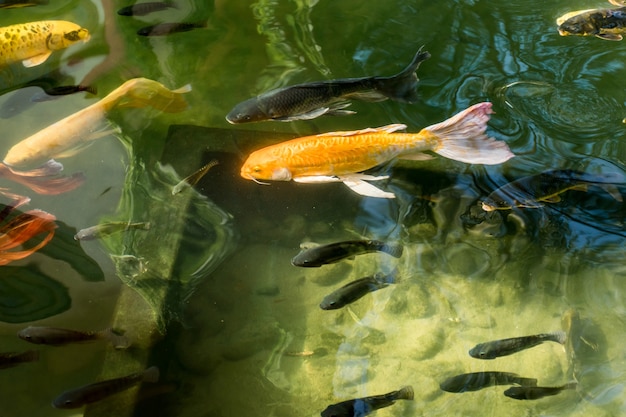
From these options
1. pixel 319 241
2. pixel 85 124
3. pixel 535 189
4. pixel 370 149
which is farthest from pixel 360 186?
pixel 85 124

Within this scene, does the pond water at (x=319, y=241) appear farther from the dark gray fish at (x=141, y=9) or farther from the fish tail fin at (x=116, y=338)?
the dark gray fish at (x=141, y=9)

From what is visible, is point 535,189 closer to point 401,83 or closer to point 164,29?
point 401,83

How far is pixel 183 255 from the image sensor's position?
3355mm

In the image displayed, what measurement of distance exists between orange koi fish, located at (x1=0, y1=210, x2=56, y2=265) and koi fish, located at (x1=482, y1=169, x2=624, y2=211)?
8.71ft

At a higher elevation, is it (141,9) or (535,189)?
(141,9)

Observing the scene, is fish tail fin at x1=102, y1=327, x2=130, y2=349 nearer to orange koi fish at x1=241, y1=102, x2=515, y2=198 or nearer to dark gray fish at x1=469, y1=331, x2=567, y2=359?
orange koi fish at x1=241, y1=102, x2=515, y2=198

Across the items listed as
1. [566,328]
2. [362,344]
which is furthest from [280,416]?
[566,328]

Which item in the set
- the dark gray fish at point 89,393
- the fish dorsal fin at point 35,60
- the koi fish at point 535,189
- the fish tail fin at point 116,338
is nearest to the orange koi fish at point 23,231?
the fish tail fin at point 116,338

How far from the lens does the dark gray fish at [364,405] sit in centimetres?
269

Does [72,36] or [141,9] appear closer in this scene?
[72,36]

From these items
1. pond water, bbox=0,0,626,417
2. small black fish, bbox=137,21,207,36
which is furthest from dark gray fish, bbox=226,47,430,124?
small black fish, bbox=137,21,207,36

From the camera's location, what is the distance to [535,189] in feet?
10.6

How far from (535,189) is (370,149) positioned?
1009 millimetres

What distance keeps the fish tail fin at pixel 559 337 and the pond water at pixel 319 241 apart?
0.23ft
